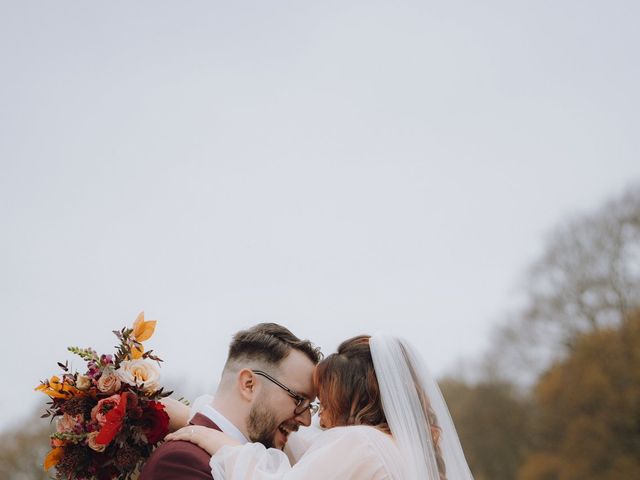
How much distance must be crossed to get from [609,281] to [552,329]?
2.84m

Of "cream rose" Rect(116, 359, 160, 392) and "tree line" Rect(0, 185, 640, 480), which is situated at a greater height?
"tree line" Rect(0, 185, 640, 480)

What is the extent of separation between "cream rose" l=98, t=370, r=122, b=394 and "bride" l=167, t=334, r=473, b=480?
47 centimetres

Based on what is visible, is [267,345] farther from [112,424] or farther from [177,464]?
[112,424]

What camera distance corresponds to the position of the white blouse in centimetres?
448

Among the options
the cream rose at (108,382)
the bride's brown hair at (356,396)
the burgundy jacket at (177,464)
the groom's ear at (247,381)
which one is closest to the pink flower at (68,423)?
the cream rose at (108,382)

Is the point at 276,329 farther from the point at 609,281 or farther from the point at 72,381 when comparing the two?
the point at 609,281

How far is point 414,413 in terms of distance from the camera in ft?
16.1

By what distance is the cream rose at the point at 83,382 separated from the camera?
→ 488cm

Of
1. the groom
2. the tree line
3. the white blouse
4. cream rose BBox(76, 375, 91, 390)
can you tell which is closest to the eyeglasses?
the groom

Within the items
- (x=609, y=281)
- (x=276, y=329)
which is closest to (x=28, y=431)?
(x=609, y=281)

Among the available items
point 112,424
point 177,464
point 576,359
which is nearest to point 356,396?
point 177,464

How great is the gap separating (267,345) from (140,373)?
986 millimetres

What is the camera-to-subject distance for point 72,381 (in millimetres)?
5012

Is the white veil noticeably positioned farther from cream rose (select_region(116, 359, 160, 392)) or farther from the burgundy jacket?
cream rose (select_region(116, 359, 160, 392))
